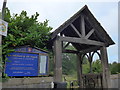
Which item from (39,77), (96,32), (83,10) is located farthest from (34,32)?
(96,32)

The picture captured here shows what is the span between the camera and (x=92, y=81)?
8.58 metres

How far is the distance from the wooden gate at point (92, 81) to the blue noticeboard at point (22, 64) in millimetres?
4714

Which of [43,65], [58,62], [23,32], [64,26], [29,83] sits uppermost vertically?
[64,26]

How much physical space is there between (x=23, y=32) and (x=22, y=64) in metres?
1.42

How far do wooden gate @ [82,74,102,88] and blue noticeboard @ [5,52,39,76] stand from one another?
186 inches

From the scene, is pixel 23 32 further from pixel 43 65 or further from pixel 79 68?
pixel 79 68

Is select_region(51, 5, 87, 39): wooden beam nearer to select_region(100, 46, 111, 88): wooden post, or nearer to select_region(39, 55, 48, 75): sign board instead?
select_region(39, 55, 48, 75): sign board

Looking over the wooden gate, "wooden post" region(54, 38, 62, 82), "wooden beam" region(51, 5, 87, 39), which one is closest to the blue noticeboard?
"wooden post" region(54, 38, 62, 82)

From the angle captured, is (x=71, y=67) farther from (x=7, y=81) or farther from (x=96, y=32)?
(x=7, y=81)

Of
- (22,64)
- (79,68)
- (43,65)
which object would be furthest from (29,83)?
(79,68)

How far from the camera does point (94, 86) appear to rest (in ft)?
27.3

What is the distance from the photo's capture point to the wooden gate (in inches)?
316

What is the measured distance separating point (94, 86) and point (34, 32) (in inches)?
224

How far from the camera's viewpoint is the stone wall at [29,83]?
451cm
